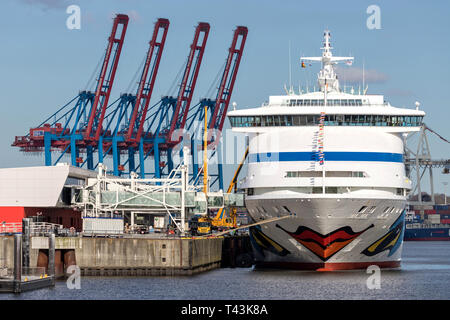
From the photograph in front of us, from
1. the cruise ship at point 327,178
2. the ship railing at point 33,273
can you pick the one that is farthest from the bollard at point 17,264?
the cruise ship at point 327,178

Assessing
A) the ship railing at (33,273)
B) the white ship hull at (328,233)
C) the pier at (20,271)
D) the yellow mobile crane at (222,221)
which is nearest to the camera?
the pier at (20,271)

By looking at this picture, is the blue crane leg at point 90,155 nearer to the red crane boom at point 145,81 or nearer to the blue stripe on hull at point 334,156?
the red crane boom at point 145,81

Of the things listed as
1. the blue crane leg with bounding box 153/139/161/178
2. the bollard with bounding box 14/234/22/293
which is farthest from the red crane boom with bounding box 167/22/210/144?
the bollard with bounding box 14/234/22/293

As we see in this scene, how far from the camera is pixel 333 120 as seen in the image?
74688 mm

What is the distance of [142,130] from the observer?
5276 inches

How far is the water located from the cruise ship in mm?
1835

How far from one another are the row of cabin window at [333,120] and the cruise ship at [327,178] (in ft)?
0.25

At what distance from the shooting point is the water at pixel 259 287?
61500mm

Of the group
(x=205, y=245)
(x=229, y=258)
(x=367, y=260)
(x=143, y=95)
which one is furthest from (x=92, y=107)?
(x=367, y=260)

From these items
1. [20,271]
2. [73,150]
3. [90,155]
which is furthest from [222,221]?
[20,271]

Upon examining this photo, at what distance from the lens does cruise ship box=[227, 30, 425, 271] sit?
71812 mm

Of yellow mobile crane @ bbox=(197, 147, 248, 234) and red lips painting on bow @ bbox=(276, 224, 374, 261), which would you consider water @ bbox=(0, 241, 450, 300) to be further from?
yellow mobile crane @ bbox=(197, 147, 248, 234)

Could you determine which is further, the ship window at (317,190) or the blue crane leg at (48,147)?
the blue crane leg at (48,147)

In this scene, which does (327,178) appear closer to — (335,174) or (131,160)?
(335,174)
